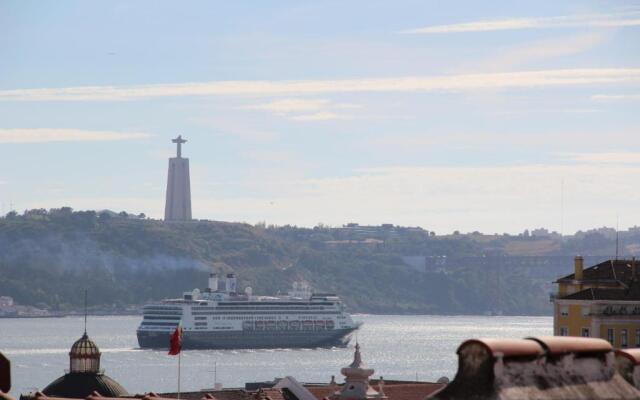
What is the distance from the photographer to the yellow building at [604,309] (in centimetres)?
5712

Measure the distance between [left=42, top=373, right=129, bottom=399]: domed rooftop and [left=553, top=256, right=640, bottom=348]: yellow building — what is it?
15.4 metres

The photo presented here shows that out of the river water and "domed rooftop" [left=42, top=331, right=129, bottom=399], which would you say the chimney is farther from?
the river water

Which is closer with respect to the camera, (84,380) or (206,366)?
(84,380)

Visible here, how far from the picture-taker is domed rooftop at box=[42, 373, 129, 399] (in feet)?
148

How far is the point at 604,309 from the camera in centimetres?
5750

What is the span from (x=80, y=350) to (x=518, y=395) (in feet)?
123

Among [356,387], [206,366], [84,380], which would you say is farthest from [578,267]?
[206,366]

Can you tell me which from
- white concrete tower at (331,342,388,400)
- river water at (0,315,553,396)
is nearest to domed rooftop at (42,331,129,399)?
white concrete tower at (331,342,388,400)

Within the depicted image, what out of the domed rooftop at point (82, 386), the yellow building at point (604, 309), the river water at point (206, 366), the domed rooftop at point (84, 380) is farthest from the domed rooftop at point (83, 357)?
the river water at point (206, 366)

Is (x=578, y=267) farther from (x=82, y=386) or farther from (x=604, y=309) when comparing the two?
(x=82, y=386)

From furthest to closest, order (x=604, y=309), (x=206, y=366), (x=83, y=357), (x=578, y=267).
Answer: (x=206, y=366) < (x=578, y=267) < (x=604, y=309) < (x=83, y=357)

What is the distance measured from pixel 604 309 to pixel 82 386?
1717cm

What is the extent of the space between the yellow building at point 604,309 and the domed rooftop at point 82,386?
15.4 m

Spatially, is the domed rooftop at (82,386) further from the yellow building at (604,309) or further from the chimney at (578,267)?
the chimney at (578,267)
